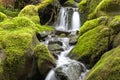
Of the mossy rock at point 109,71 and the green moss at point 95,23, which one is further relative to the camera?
the green moss at point 95,23

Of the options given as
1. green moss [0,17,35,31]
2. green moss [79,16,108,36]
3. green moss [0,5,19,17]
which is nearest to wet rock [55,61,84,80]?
green moss [79,16,108,36]

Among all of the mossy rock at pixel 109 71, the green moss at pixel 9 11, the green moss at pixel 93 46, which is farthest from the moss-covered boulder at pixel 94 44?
the green moss at pixel 9 11

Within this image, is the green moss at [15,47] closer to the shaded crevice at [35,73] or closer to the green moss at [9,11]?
the shaded crevice at [35,73]


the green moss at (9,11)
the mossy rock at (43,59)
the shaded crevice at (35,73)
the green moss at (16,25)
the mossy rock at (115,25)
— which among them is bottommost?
the shaded crevice at (35,73)

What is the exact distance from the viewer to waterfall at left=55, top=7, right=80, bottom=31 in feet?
55.8

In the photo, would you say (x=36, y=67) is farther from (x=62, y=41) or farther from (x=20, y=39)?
(x=62, y=41)

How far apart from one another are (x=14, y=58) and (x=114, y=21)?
152 inches

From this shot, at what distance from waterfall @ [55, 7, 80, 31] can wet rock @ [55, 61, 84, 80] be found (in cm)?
788

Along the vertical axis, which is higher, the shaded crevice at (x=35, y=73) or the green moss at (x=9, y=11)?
the green moss at (x=9, y=11)

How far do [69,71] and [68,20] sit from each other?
9.06 metres

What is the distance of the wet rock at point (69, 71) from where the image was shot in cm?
832

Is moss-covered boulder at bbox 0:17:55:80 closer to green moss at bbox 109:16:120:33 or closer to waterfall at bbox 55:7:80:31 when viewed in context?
green moss at bbox 109:16:120:33

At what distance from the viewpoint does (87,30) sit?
1104 centimetres

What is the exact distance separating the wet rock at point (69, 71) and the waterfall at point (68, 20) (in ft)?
25.8
